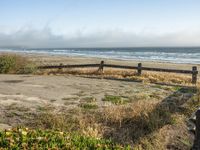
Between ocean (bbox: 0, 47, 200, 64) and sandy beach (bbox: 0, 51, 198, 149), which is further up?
sandy beach (bbox: 0, 51, 198, 149)

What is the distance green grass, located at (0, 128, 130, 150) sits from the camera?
218 inches

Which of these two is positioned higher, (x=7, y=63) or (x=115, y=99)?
(x=7, y=63)

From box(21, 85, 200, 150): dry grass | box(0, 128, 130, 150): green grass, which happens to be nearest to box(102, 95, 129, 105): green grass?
box(21, 85, 200, 150): dry grass

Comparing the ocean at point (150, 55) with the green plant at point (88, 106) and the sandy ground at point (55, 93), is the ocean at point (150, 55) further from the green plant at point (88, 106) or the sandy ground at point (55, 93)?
the green plant at point (88, 106)

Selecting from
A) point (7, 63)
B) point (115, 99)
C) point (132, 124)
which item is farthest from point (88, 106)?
point (7, 63)

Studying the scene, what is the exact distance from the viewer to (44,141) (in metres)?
5.75

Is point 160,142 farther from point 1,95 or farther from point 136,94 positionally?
point 1,95

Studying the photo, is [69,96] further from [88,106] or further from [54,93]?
[88,106]

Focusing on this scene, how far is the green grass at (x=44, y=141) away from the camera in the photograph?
5.53 meters

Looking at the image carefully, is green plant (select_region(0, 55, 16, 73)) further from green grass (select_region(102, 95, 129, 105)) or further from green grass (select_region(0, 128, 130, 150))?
green grass (select_region(0, 128, 130, 150))

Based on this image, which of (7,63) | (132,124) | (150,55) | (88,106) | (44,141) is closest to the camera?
(44,141)

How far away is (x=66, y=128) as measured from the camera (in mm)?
8484

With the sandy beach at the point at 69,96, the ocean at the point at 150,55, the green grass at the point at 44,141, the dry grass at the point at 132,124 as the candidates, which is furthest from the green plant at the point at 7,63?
the ocean at the point at 150,55

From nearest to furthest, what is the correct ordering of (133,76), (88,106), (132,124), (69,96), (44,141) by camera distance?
(44,141) < (132,124) < (88,106) < (69,96) < (133,76)
